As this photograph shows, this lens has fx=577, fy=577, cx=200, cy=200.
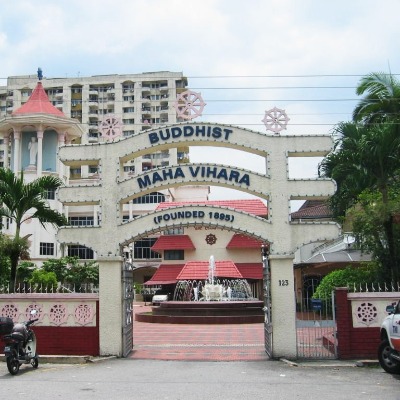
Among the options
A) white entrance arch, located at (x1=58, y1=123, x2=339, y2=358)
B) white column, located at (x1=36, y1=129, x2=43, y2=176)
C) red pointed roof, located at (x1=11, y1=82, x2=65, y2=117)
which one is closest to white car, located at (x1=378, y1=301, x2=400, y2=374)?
white entrance arch, located at (x1=58, y1=123, x2=339, y2=358)

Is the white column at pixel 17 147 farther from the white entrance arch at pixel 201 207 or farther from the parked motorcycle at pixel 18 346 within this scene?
the parked motorcycle at pixel 18 346

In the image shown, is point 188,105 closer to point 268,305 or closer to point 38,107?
point 268,305

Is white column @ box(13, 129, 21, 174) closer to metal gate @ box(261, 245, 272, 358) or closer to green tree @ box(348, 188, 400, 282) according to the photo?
green tree @ box(348, 188, 400, 282)

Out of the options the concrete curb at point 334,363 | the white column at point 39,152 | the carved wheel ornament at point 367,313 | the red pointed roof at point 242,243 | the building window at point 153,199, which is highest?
the white column at point 39,152

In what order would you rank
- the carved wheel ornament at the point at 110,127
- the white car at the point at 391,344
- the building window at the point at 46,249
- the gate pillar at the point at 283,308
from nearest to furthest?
the white car at the point at 391,344, the gate pillar at the point at 283,308, the carved wheel ornament at the point at 110,127, the building window at the point at 46,249

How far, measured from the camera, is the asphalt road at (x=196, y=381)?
8977 millimetres

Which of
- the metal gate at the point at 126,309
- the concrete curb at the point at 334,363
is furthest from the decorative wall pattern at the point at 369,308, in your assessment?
the metal gate at the point at 126,309

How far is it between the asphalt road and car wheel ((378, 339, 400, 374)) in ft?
0.59

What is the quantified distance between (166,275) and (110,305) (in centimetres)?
2976

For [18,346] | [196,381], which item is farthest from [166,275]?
[196,381]

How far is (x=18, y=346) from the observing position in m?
11.5

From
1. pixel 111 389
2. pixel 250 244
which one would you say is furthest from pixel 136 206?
pixel 111 389

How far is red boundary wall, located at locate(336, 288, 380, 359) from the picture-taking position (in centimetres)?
1309

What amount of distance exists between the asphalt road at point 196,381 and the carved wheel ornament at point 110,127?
562 centimetres
